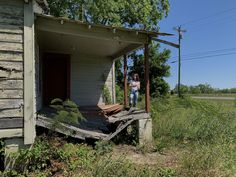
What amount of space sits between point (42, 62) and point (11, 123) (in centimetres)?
503

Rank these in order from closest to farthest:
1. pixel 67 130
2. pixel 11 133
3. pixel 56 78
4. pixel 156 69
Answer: pixel 11 133, pixel 67 130, pixel 56 78, pixel 156 69

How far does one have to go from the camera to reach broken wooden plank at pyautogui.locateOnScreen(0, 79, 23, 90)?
5520 millimetres

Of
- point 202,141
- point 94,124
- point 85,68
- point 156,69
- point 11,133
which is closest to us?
point 11,133

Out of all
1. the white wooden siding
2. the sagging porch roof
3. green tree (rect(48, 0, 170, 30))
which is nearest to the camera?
the sagging porch roof

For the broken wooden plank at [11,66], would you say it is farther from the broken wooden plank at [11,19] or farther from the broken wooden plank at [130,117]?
the broken wooden plank at [130,117]

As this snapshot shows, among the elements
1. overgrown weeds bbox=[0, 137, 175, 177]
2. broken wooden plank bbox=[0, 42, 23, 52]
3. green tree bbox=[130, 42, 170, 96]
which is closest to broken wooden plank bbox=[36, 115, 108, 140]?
overgrown weeds bbox=[0, 137, 175, 177]

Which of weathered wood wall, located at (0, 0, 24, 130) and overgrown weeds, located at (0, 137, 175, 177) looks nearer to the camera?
overgrown weeds, located at (0, 137, 175, 177)

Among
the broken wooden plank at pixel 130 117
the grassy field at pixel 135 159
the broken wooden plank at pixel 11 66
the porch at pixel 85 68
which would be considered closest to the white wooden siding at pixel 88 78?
the porch at pixel 85 68

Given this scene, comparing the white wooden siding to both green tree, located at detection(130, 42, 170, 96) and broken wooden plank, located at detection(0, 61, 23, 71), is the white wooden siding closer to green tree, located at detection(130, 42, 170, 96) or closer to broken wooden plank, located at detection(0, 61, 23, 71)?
broken wooden plank, located at detection(0, 61, 23, 71)

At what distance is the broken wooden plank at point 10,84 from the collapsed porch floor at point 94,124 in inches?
40.0

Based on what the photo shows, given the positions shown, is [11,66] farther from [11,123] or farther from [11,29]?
[11,123]

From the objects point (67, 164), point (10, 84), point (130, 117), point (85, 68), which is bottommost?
point (67, 164)

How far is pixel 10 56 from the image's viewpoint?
556 cm

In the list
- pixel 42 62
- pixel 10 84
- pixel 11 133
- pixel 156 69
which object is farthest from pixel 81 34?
pixel 156 69
